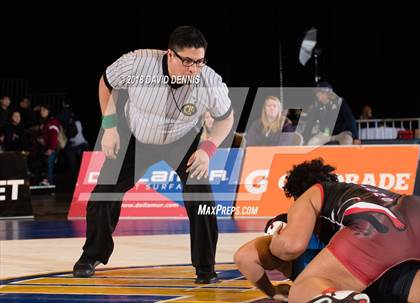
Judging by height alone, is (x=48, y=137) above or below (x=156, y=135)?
below

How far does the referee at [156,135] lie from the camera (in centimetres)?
738

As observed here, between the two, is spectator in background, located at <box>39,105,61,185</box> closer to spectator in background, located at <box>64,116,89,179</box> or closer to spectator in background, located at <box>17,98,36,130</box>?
spectator in background, located at <box>17,98,36,130</box>

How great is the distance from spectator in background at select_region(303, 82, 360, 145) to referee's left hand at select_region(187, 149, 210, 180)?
6.66m

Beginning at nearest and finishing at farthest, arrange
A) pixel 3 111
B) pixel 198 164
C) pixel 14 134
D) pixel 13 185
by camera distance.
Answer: pixel 198 164
pixel 13 185
pixel 3 111
pixel 14 134

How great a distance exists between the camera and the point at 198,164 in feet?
24.1

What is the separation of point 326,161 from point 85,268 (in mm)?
5932

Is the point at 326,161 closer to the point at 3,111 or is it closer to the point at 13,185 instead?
the point at 13,185

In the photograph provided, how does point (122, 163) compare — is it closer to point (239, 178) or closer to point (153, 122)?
point (153, 122)

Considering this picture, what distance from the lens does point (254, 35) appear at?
76.6 ft

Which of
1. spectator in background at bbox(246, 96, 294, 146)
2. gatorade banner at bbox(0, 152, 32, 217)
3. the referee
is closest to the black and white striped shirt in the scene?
the referee

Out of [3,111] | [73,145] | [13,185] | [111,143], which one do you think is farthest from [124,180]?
[73,145]

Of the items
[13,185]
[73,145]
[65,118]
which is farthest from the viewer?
[73,145]

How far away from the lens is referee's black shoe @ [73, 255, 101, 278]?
24.9 feet

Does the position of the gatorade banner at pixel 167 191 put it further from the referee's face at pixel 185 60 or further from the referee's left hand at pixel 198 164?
the referee's face at pixel 185 60
